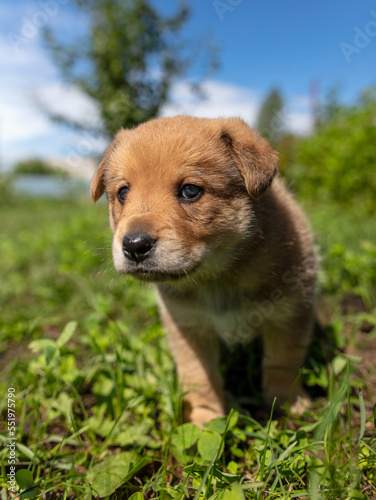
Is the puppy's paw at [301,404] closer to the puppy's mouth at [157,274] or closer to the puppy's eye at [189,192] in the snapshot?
the puppy's mouth at [157,274]

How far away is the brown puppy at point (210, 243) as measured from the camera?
2.09 metres

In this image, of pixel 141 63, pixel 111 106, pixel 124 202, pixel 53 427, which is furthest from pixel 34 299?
pixel 141 63

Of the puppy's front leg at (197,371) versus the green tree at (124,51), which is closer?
the puppy's front leg at (197,371)

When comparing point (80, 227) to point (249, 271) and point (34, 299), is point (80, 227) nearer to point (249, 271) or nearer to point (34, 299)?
point (34, 299)

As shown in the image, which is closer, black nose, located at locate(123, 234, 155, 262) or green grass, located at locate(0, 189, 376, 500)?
green grass, located at locate(0, 189, 376, 500)

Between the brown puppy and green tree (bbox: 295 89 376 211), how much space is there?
22.7ft

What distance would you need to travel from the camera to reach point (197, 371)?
2.64 metres

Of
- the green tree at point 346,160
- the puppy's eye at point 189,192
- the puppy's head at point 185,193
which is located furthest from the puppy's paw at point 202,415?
the green tree at point 346,160

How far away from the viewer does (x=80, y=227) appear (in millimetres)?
7477

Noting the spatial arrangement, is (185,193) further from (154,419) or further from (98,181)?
(154,419)

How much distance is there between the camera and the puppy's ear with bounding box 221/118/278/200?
7.28 ft

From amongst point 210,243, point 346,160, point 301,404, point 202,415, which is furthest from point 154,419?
point 346,160

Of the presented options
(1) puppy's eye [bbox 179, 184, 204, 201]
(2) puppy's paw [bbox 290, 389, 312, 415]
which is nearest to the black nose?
(1) puppy's eye [bbox 179, 184, 204, 201]

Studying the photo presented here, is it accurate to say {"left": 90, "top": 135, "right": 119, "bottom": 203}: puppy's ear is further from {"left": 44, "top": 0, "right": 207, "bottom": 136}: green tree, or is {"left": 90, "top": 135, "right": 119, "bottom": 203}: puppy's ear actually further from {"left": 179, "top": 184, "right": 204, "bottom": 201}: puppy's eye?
{"left": 44, "top": 0, "right": 207, "bottom": 136}: green tree
